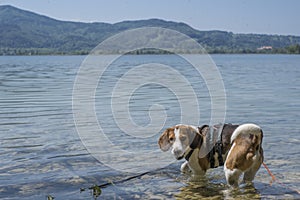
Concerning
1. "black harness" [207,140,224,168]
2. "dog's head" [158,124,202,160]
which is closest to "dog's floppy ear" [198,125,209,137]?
"dog's head" [158,124,202,160]

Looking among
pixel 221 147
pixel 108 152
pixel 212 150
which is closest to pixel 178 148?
pixel 212 150

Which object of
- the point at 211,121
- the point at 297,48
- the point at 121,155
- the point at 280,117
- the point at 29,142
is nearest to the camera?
the point at 121,155

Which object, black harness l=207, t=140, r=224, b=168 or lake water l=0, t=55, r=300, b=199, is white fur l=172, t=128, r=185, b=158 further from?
lake water l=0, t=55, r=300, b=199

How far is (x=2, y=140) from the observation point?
1466 centimetres

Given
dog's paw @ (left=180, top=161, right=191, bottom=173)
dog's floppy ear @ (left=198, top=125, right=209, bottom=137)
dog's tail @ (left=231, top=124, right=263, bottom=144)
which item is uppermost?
dog's tail @ (left=231, top=124, right=263, bottom=144)

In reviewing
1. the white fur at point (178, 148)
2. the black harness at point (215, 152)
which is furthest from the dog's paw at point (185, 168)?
the white fur at point (178, 148)

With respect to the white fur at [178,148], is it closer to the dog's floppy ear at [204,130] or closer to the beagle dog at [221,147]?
the beagle dog at [221,147]

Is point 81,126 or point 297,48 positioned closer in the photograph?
point 81,126

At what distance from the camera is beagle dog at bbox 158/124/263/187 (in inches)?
331

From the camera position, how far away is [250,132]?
844 cm

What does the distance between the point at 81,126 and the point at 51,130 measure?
1376mm

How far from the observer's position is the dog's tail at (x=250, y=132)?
8.38m

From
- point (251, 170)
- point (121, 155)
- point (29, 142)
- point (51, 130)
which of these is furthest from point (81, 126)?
point (251, 170)

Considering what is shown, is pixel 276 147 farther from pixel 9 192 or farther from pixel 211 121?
pixel 9 192
